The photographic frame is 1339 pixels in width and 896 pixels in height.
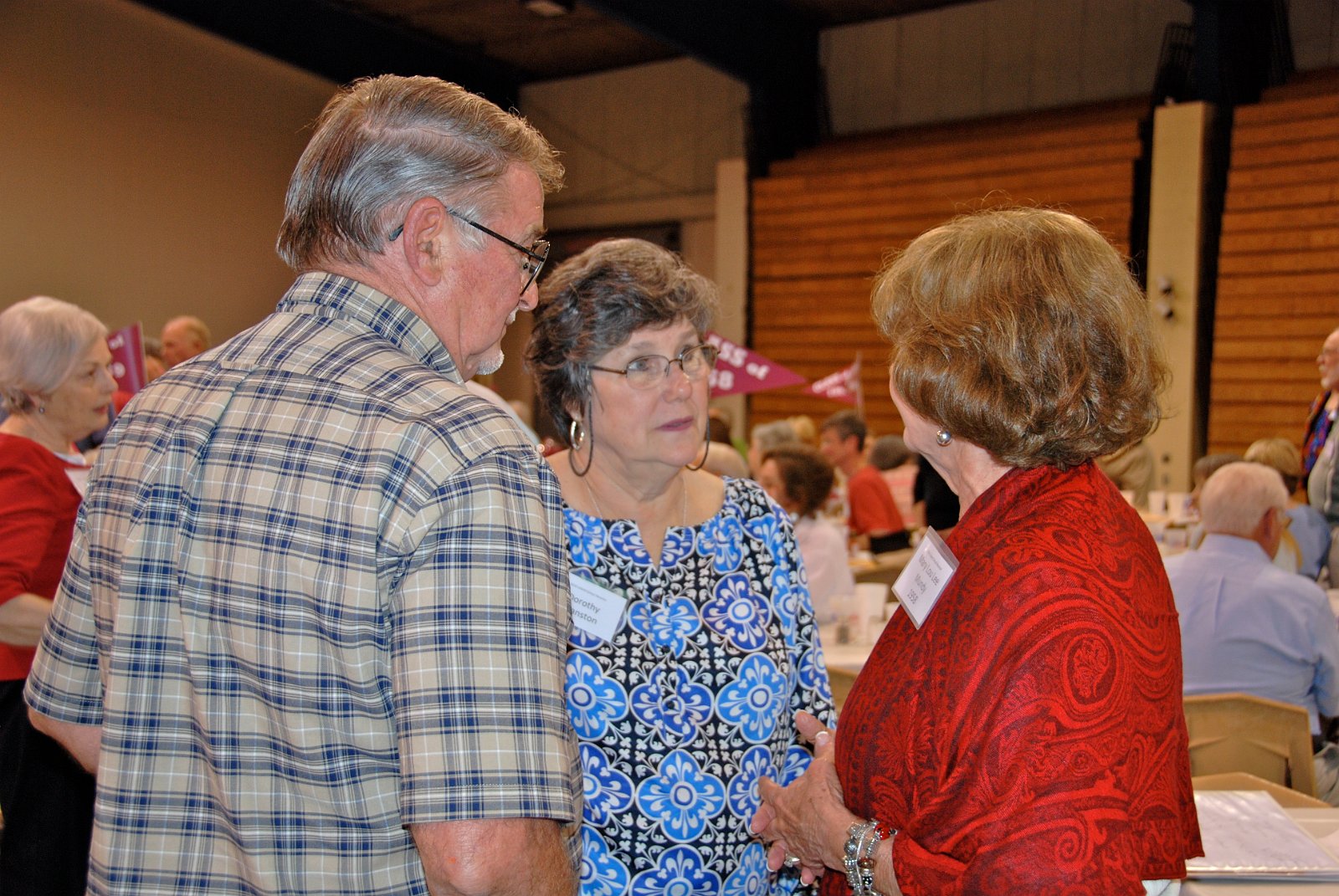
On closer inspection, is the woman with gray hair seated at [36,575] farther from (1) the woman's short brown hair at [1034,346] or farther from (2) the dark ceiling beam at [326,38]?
(2) the dark ceiling beam at [326,38]

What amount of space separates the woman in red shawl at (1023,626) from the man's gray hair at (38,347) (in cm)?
210

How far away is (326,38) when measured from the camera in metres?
11.6

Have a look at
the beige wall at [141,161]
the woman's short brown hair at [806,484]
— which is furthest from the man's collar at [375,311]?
the beige wall at [141,161]

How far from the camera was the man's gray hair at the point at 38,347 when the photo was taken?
2.51 metres

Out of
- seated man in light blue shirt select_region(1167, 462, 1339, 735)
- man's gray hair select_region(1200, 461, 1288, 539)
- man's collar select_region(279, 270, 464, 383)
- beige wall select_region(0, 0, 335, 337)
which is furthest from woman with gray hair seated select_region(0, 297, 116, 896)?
beige wall select_region(0, 0, 335, 337)

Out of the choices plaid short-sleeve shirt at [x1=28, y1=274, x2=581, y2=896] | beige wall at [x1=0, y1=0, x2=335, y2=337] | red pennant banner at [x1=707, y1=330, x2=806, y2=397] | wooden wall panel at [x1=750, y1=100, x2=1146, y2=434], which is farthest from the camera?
beige wall at [x1=0, y1=0, x2=335, y2=337]

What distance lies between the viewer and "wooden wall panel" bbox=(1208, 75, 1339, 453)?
837 cm

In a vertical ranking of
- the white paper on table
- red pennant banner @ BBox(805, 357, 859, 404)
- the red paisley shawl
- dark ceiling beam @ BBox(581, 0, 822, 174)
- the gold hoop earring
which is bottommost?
the white paper on table

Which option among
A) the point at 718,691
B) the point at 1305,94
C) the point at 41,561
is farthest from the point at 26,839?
the point at 1305,94

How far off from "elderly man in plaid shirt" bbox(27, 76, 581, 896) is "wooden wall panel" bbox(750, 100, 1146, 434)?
885cm

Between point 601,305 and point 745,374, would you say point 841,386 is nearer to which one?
point 745,374

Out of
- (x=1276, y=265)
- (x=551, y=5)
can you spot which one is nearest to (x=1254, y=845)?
(x=1276, y=265)

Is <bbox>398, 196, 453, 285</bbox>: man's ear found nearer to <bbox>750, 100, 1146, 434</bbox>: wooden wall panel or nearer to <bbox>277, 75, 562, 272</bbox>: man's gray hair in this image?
<bbox>277, 75, 562, 272</bbox>: man's gray hair

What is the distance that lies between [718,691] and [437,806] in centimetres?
78
